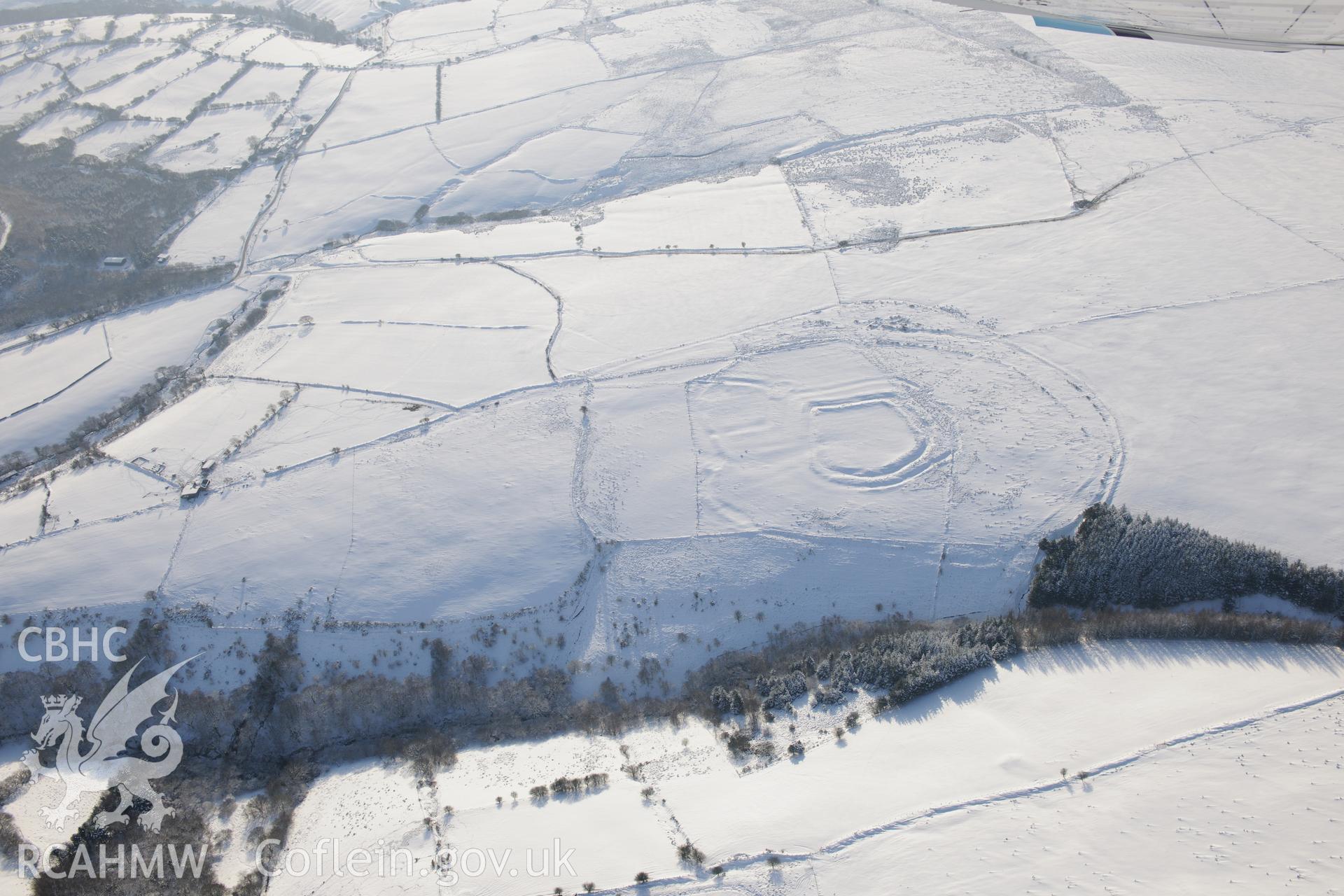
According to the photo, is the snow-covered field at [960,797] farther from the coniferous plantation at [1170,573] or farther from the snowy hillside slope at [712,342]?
the snowy hillside slope at [712,342]

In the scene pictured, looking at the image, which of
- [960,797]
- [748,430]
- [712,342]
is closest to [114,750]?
[748,430]

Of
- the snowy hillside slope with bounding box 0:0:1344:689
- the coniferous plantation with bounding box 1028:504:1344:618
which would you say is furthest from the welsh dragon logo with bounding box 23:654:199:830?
the coniferous plantation with bounding box 1028:504:1344:618

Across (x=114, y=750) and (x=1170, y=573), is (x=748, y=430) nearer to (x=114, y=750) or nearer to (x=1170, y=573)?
(x=1170, y=573)

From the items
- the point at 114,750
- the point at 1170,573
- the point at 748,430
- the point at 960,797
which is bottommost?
the point at 114,750

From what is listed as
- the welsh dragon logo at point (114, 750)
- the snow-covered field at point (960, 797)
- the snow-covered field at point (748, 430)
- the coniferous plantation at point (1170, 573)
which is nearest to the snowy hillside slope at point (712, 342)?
the snow-covered field at point (748, 430)

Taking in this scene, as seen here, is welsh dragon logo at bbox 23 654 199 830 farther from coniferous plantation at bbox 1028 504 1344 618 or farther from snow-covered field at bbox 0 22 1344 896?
coniferous plantation at bbox 1028 504 1344 618

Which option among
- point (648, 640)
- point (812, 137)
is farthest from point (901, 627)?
point (812, 137)
